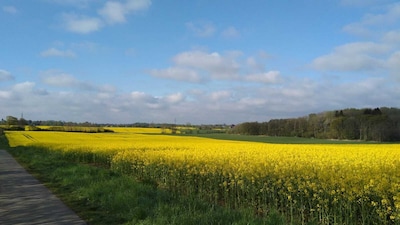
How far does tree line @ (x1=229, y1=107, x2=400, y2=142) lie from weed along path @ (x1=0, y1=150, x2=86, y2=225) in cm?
8414

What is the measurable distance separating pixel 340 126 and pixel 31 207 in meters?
92.9

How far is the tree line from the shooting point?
3258 inches

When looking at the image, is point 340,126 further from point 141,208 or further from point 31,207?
point 31,207

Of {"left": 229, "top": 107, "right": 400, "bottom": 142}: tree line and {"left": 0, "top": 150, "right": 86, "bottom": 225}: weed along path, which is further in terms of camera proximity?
{"left": 229, "top": 107, "right": 400, "bottom": 142}: tree line

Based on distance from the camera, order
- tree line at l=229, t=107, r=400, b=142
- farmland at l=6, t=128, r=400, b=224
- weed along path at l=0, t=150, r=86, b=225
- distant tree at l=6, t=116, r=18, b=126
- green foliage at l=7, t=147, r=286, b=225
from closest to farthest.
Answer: green foliage at l=7, t=147, r=286, b=225 → weed along path at l=0, t=150, r=86, b=225 → farmland at l=6, t=128, r=400, b=224 → tree line at l=229, t=107, r=400, b=142 → distant tree at l=6, t=116, r=18, b=126

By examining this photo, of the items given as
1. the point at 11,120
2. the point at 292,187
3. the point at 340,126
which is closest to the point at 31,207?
the point at 292,187

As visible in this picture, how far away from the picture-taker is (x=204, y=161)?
15812mm

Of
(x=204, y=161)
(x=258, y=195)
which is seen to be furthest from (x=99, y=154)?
(x=258, y=195)

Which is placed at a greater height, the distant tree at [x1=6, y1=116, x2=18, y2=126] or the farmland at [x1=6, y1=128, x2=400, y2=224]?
the distant tree at [x1=6, y1=116, x2=18, y2=126]

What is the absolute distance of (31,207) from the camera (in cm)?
921

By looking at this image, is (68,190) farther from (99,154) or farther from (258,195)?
(99,154)

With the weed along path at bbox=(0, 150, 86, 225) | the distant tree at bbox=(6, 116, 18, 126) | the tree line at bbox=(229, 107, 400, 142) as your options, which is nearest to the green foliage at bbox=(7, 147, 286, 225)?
the weed along path at bbox=(0, 150, 86, 225)

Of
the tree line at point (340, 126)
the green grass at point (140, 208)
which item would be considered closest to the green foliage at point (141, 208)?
the green grass at point (140, 208)

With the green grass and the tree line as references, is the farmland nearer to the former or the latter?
the green grass
